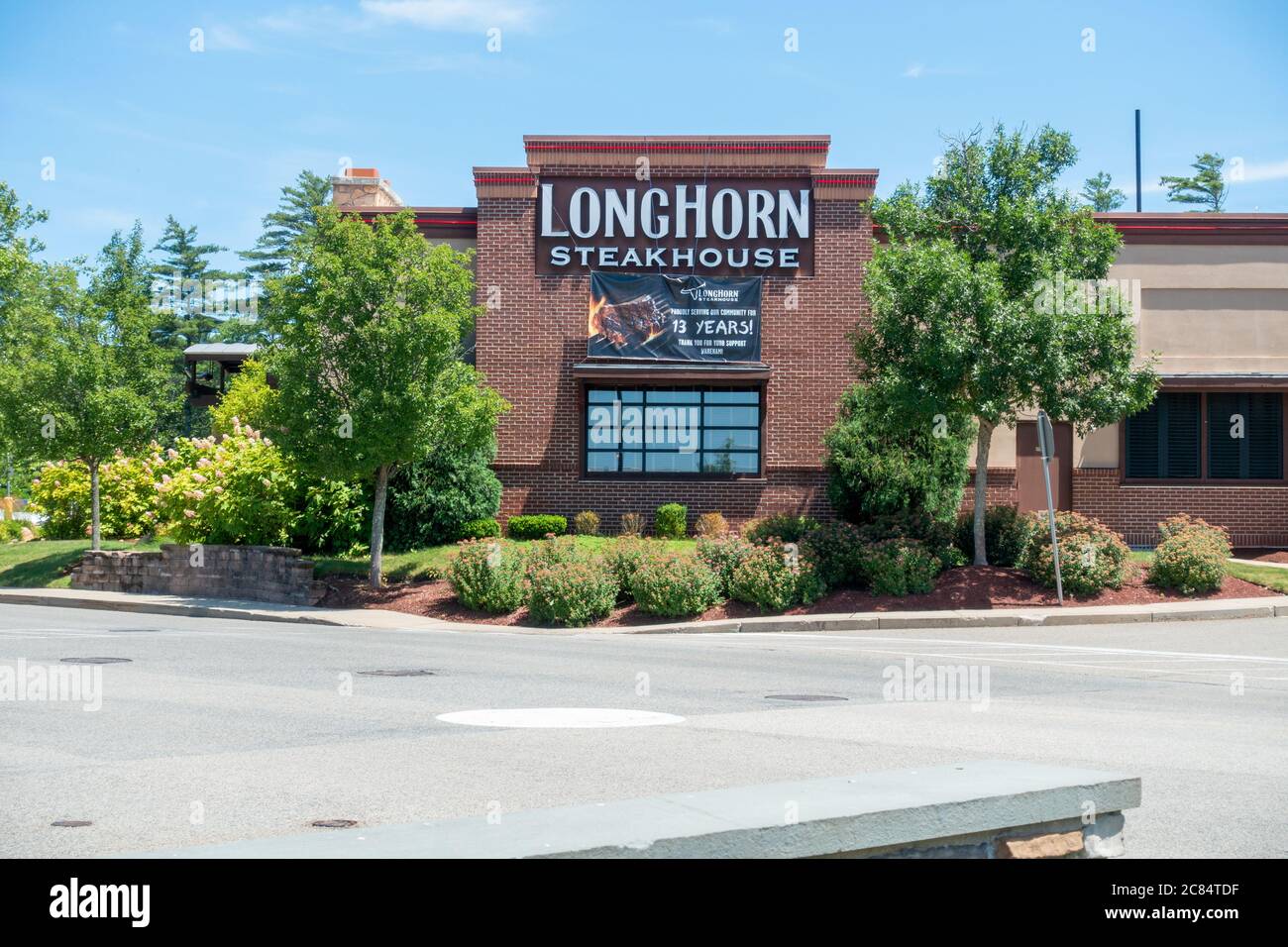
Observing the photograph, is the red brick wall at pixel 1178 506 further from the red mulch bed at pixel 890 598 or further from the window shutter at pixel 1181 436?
the red mulch bed at pixel 890 598

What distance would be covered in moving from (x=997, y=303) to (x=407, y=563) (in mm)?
12350

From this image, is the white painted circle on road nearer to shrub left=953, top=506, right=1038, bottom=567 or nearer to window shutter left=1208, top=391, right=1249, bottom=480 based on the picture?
shrub left=953, top=506, right=1038, bottom=567

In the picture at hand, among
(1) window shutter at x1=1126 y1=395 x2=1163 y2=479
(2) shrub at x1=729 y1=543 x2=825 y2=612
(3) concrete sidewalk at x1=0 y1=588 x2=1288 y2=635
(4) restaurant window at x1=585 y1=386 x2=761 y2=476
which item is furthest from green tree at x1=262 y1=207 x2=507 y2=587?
(1) window shutter at x1=1126 y1=395 x2=1163 y2=479

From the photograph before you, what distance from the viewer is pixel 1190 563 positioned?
22734mm

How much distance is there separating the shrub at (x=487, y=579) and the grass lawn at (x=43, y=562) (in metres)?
10.1

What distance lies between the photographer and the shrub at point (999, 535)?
80.5ft

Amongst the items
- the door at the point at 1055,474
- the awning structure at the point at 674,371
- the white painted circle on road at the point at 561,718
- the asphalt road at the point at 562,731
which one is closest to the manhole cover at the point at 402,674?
the asphalt road at the point at 562,731

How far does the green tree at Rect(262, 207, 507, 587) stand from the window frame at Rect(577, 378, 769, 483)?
6.07m
